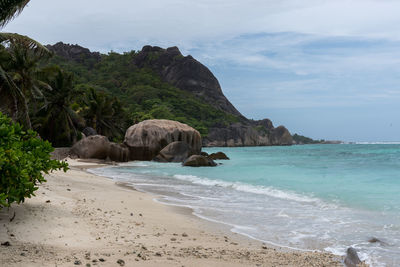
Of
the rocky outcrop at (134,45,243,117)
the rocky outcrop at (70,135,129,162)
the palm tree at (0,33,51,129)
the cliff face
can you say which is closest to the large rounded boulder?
the rocky outcrop at (70,135,129,162)

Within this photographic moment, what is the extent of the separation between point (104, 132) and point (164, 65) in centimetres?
7842

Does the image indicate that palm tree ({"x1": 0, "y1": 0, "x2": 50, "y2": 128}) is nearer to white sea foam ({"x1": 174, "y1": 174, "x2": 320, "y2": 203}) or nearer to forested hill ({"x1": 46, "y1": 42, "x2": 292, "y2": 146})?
white sea foam ({"x1": 174, "y1": 174, "x2": 320, "y2": 203})

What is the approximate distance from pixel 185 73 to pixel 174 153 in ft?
293

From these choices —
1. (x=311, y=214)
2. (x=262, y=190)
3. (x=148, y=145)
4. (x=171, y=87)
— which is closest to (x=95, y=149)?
(x=148, y=145)

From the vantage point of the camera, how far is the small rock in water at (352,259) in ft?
13.4

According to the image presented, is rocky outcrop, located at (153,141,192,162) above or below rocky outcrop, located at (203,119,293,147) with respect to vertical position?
below

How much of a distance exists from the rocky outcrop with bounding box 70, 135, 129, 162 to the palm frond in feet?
48.4

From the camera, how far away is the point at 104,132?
130 feet

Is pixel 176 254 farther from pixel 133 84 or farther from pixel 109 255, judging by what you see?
pixel 133 84

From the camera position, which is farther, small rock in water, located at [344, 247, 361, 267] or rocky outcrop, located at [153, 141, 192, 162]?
rocky outcrop, located at [153, 141, 192, 162]

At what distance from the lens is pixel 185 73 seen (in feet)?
370

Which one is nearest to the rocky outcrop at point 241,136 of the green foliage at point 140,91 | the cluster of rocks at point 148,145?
the green foliage at point 140,91

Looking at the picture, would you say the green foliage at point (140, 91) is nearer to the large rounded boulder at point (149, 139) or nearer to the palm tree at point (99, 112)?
the palm tree at point (99, 112)

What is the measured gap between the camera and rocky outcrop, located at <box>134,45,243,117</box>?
112 metres
